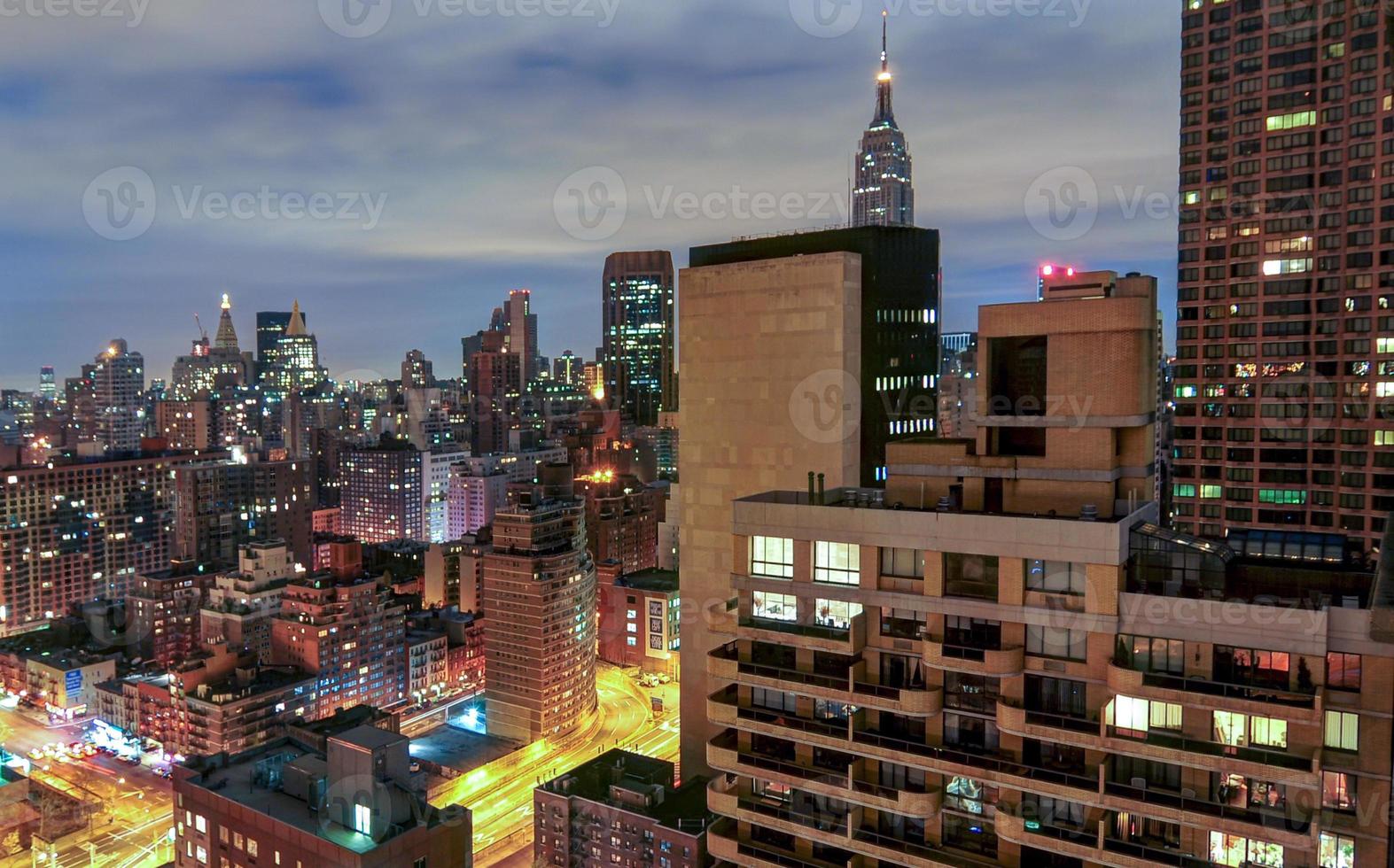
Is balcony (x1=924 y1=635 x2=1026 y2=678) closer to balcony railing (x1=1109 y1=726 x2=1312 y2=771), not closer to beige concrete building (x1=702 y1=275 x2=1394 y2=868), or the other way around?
beige concrete building (x1=702 y1=275 x2=1394 y2=868)

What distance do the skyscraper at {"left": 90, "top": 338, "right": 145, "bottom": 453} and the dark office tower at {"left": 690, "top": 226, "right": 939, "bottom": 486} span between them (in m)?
161

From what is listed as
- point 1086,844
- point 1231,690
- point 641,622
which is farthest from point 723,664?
point 641,622

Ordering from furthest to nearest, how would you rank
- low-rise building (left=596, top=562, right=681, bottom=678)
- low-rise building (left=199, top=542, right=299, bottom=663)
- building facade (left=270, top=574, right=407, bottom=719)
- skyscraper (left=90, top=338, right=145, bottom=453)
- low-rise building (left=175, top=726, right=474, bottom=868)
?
skyscraper (left=90, top=338, right=145, bottom=453) → low-rise building (left=596, top=562, right=681, bottom=678) → low-rise building (left=199, top=542, right=299, bottom=663) → building facade (left=270, top=574, right=407, bottom=719) → low-rise building (left=175, top=726, right=474, bottom=868)

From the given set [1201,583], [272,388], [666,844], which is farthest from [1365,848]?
[272,388]

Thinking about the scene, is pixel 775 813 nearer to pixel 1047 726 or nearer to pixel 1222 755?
pixel 1047 726

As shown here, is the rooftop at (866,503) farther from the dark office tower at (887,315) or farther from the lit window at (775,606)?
the dark office tower at (887,315)

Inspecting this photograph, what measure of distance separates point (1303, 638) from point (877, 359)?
51.1 feet

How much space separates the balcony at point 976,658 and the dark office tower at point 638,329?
161 meters

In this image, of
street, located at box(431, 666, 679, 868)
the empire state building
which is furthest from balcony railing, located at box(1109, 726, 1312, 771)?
the empire state building

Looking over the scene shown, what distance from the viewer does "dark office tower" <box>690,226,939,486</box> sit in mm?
25781

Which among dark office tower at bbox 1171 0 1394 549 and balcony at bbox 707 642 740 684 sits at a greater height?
dark office tower at bbox 1171 0 1394 549

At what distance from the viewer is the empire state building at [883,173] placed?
136 m

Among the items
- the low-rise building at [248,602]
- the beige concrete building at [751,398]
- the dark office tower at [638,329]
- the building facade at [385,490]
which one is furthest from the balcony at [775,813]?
the dark office tower at [638,329]

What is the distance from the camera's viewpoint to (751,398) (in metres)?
26.8
